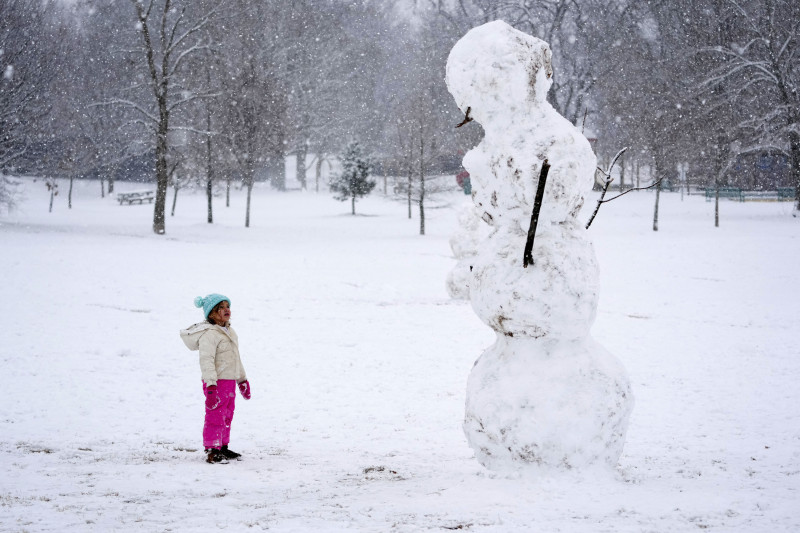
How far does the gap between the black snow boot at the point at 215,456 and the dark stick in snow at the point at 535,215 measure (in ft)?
10.3

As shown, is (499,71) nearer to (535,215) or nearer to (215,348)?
(535,215)

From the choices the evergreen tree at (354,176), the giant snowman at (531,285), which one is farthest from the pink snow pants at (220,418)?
the evergreen tree at (354,176)

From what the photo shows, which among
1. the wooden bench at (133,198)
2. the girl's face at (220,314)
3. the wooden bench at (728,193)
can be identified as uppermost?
the wooden bench at (728,193)

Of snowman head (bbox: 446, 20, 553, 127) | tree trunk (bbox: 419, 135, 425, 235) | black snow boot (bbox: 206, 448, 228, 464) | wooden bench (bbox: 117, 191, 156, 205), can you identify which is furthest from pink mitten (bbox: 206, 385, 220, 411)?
wooden bench (bbox: 117, 191, 156, 205)

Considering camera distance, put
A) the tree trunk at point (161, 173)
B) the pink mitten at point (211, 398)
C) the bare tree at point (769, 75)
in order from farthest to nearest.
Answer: the bare tree at point (769, 75), the tree trunk at point (161, 173), the pink mitten at point (211, 398)

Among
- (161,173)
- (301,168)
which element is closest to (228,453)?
(161,173)

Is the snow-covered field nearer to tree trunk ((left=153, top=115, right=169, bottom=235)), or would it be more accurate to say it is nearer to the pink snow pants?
the pink snow pants

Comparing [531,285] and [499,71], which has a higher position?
[499,71]

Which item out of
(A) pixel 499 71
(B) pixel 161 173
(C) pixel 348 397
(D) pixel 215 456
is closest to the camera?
(A) pixel 499 71

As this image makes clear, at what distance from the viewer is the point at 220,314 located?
618 centimetres

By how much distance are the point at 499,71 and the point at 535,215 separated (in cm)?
112

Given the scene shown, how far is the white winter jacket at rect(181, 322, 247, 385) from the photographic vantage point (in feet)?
19.5

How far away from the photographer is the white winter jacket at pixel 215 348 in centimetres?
594

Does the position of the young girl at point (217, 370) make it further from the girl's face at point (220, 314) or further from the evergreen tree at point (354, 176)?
the evergreen tree at point (354, 176)
